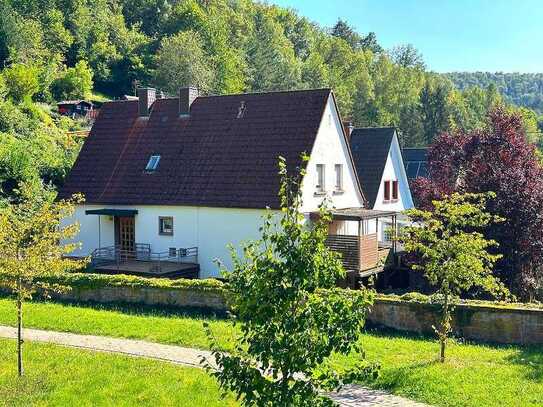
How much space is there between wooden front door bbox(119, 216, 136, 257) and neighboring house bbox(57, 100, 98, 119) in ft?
125

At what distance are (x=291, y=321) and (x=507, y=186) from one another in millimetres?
17084

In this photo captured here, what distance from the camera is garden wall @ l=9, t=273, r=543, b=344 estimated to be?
16969 mm

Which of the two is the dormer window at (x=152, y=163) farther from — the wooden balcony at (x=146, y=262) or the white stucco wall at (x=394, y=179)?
the white stucco wall at (x=394, y=179)

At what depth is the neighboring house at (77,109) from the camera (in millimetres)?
66250

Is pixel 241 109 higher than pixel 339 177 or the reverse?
higher

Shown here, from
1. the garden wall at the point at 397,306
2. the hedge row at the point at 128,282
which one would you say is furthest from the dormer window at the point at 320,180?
the garden wall at the point at 397,306

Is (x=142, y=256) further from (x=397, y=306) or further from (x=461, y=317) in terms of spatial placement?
(x=461, y=317)

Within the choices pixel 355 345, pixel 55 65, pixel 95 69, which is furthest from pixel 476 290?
pixel 95 69

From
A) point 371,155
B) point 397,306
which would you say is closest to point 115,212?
point 371,155

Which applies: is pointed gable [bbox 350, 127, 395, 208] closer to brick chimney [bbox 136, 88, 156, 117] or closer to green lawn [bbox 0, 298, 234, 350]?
brick chimney [bbox 136, 88, 156, 117]

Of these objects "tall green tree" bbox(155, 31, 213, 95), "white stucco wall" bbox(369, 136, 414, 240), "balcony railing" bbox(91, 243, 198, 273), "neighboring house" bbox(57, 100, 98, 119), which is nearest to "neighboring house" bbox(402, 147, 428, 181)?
"white stucco wall" bbox(369, 136, 414, 240)

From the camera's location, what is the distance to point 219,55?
82.9 metres

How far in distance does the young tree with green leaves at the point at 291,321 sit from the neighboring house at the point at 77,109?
2372 inches

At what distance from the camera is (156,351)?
1587 cm
